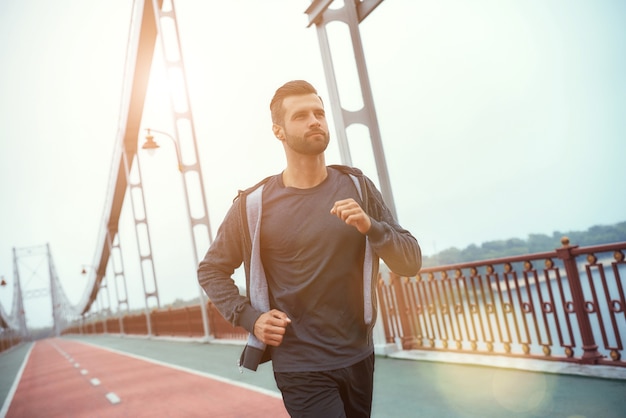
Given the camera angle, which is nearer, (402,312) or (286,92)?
(286,92)

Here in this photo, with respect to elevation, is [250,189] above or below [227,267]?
above

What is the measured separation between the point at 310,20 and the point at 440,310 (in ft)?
15.7

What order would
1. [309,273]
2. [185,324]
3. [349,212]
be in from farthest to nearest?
[185,324], [309,273], [349,212]

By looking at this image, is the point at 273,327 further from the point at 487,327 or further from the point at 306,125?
the point at 487,327

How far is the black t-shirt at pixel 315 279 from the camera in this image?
6.13 ft

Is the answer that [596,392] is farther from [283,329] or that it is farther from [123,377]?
[123,377]

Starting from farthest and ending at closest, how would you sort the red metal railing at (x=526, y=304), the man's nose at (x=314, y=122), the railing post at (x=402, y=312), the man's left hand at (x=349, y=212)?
1. the railing post at (x=402, y=312)
2. the red metal railing at (x=526, y=304)
3. the man's nose at (x=314, y=122)
4. the man's left hand at (x=349, y=212)

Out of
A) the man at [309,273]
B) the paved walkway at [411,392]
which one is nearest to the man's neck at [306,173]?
the man at [309,273]

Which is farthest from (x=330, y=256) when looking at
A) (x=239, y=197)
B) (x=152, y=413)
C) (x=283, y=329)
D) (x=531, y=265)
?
(x=152, y=413)

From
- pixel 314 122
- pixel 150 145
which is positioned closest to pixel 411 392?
pixel 314 122

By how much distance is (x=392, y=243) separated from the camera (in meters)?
1.79

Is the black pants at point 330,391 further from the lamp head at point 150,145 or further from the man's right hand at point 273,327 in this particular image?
the lamp head at point 150,145

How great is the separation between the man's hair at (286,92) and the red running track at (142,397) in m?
3.64

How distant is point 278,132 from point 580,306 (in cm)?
409
